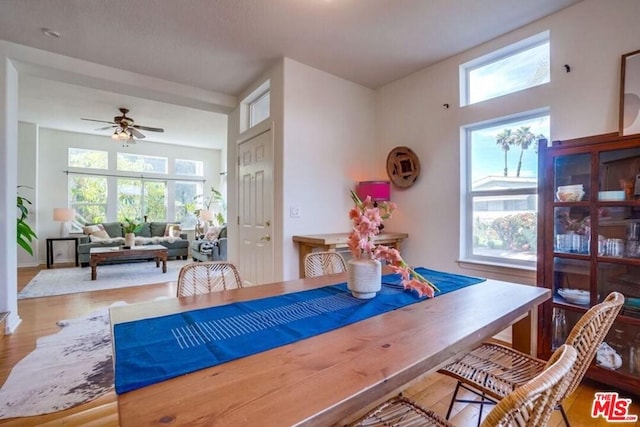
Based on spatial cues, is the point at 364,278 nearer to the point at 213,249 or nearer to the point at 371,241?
the point at 371,241

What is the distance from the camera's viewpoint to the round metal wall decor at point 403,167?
339 cm

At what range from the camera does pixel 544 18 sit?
244 cm

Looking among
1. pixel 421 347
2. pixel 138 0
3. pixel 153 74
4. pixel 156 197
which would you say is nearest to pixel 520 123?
pixel 421 347

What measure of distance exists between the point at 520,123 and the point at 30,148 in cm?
811

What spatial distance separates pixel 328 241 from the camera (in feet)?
9.32

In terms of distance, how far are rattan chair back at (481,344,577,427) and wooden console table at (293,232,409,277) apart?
2.14m

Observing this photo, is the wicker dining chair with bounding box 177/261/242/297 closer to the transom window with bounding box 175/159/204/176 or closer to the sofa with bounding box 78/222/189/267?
the sofa with bounding box 78/222/189/267

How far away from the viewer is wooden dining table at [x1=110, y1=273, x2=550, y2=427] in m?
0.62

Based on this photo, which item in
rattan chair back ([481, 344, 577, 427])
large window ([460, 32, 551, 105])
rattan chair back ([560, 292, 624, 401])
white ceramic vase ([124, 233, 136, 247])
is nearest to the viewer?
rattan chair back ([481, 344, 577, 427])

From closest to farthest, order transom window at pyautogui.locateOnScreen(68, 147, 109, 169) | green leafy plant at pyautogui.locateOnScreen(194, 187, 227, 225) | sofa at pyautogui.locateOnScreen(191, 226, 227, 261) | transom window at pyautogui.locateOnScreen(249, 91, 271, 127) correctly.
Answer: transom window at pyautogui.locateOnScreen(249, 91, 271, 127) < sofa at pyautogui.locateOnScreen(191, 226, 227, 261) < transom window at pyautogui.locateOnScreen(68, 147, 109, 169) < green leafy plant at pyautogui.locateOnScreen(194, 187, 227, 225)

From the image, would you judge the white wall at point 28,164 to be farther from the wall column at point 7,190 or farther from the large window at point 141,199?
the wall column at point 7,190

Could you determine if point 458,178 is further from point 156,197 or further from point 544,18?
point 156,197

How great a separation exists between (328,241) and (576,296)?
1.85 meters

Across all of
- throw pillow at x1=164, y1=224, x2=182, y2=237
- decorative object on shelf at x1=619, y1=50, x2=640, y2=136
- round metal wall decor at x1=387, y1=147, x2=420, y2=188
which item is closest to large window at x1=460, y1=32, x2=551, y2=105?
decorative object on shelf at x1=619, y1=50, x2=640, y2=136
